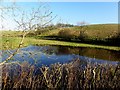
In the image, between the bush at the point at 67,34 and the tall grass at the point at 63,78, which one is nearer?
the tall grass at the point at 63,78

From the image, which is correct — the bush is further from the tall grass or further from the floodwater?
the tall grass

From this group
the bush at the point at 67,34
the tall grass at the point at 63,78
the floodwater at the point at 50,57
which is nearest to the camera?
the floodwater at the point at 50,57

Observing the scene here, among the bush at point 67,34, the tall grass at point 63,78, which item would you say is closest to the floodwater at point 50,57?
the tall grass at point 63,78

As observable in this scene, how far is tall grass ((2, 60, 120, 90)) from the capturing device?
14.0m

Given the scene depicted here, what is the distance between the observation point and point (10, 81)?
46.6 feet

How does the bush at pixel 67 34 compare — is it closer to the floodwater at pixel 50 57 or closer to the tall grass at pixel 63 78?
the floodwater at pixel 50 57

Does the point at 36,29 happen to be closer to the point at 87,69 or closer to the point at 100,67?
the point at 87,69

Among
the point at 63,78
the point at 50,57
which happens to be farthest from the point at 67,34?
the point at 50,57

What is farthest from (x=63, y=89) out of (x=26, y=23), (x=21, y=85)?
(x=26, y=23)

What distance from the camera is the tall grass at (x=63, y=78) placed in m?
14.0

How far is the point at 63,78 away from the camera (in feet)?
50.0

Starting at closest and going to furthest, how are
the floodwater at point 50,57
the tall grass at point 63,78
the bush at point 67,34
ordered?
the floodwater at point 50,57 → the tall grass at point 63,78 → the bush at point 67,34

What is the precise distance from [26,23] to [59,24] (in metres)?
1.64

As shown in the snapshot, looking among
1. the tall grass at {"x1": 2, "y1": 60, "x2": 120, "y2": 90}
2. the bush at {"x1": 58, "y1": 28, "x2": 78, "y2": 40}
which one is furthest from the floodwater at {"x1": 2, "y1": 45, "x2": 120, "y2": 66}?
the bush at {"x1": 58, "y1": 28, "x2": 78, "y2": 40}
